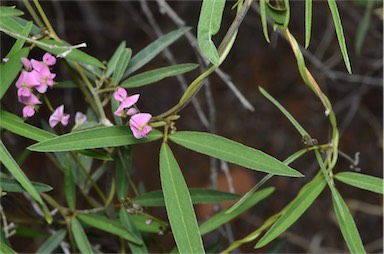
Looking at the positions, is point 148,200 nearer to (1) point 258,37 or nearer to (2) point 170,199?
(2) point 170,199

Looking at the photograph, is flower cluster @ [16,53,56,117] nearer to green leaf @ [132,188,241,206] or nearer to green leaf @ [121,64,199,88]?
green leaf @ [121,64,199,88]

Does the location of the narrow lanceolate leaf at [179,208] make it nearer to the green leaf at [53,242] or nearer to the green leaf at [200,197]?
the green leaf at [200,197]

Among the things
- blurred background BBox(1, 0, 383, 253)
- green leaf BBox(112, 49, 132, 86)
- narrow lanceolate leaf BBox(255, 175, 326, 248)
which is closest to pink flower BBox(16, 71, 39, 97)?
green leaf BBox(112, 49, 132, 86)

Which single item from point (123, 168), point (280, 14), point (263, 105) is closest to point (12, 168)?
point (123, 168)

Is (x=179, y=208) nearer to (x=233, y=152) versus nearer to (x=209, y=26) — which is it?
(x=233, y=152)

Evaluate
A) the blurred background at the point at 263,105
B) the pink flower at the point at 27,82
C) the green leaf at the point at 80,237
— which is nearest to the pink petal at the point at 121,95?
the pink flower at the point at 27,82

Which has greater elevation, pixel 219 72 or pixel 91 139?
pixel 219 72

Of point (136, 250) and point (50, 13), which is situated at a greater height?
point (50, 13)

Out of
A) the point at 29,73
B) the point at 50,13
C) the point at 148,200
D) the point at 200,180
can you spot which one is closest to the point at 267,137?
the point at 200,180
